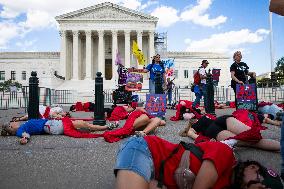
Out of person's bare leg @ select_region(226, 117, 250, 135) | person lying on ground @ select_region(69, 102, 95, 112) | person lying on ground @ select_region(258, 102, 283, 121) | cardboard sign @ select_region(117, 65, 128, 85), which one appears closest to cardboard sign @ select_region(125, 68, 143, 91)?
cardboard sign @ select_region(117, 65, 128, 85)

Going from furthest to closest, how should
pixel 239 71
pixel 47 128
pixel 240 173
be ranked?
1. pixel 239 71
2. pixel 47 128
3. pixel 240 173

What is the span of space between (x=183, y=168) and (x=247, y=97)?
5.74m

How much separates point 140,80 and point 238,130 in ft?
29.3

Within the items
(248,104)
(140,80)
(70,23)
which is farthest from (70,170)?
(70,23)

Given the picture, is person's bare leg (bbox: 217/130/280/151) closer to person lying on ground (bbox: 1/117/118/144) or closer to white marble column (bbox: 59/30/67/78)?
person lying on ground (bbox: 1/117/118/144)

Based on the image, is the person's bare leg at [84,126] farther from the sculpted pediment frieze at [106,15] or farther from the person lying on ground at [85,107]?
the sculpted pediment frieze at [106,15]

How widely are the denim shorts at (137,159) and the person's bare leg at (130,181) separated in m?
0.03

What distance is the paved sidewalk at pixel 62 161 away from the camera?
392 cm

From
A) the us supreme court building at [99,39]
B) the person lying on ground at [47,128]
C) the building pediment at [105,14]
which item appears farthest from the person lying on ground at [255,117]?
the building pediment at [105,14]

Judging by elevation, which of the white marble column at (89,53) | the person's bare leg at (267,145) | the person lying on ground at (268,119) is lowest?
the person's bare leg at (267,145)

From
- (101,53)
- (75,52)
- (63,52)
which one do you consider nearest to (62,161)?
(101,53)

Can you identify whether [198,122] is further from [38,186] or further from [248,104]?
[248,104]

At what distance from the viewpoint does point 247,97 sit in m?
8.09

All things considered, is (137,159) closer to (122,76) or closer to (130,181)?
(130,181)
